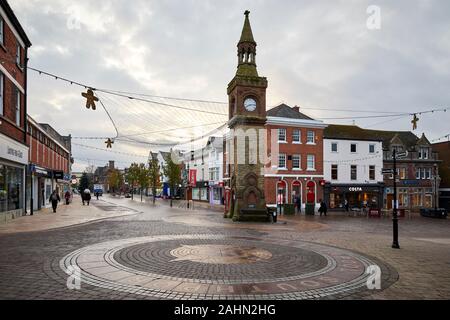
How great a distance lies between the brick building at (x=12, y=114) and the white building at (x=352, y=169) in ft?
108

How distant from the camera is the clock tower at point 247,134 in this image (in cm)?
2473

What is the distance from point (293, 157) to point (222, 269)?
32.0 metres

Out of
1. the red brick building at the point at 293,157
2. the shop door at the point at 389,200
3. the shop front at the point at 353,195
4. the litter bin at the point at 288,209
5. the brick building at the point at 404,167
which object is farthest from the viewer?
the shop door at the point at 389,200

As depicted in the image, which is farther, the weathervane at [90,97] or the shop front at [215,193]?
the shop front at [215,193]

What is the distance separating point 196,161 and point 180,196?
13783mm

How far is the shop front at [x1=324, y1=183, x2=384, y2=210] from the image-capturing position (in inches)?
1651

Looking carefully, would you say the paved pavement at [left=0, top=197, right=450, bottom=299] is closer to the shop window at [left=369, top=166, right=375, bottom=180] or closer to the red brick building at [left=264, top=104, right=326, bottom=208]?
the red brick building at [left=264, top=104, right=326, bottom=208]

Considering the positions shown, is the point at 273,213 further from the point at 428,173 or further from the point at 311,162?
the point at 428,173

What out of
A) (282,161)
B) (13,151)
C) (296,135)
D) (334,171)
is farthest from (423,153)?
(13,151)

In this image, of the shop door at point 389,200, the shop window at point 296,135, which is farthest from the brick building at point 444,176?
the shop window at point 296,135

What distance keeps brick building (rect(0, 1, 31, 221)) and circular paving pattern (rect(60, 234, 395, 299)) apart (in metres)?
11.5

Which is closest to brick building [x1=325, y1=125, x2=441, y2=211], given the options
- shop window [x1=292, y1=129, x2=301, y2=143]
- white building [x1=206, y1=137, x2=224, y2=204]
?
shop window [x1=292, y1=129, x2=301, y2=143]

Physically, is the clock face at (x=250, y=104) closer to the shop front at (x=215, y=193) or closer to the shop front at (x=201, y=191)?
the shop front at (x=215, y=193)
